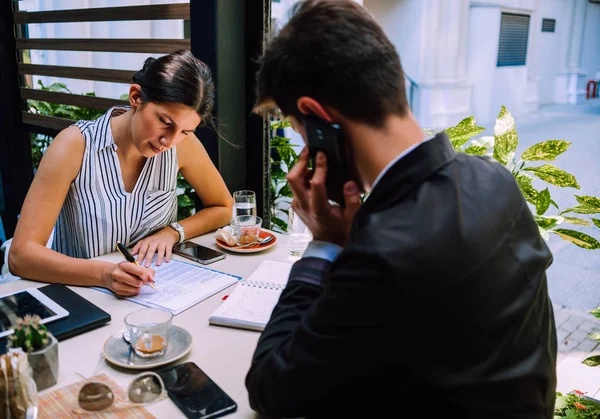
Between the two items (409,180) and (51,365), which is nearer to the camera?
(409,180)

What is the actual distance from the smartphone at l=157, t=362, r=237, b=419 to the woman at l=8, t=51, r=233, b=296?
19.8 inches

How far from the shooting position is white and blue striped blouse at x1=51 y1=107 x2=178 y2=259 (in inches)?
74.1

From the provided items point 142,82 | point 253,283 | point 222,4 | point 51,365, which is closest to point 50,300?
point 51,365

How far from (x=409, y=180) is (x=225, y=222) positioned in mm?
1384

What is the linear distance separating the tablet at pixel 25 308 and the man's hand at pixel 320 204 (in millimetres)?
653

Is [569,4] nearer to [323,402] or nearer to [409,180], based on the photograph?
[409,180]

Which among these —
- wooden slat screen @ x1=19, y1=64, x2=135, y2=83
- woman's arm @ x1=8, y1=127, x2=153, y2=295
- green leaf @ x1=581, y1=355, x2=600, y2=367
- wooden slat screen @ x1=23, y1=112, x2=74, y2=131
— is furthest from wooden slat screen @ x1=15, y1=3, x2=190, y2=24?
green leaf @ x1=581, y1=355, x2=600, y2=367

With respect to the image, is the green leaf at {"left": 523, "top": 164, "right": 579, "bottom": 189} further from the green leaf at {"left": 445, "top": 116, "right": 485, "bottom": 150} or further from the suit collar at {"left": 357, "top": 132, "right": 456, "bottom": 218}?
the suit collar at {"left": 357, "top": 132, "right": 456, "bottom": 218}

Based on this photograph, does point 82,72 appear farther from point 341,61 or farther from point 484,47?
point 341,61

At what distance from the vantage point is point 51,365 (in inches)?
41.7

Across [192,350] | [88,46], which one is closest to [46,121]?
[88,46]

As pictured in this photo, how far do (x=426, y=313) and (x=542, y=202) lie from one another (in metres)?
1.28

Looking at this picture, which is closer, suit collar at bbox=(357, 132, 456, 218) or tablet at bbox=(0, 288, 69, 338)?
suit collar at bbox=(357, 132, 456, 218)

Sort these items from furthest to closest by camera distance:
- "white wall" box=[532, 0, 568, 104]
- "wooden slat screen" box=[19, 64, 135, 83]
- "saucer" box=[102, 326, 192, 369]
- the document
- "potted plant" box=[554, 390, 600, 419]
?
1. "wooden slat screen" box=[19, 64, 135, 83]
2. "white wall" box=[532, 0, 568, 104]
3. "potted plant" box=[554, 390, 600, 419]
4. the document
5. "saucer" box=[102, 326, 192, 369]
